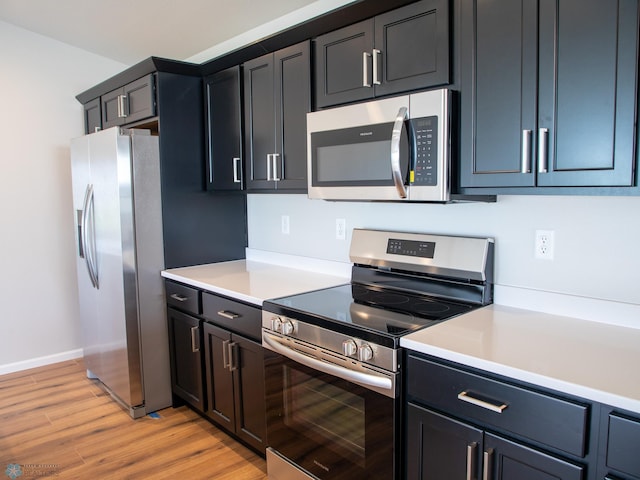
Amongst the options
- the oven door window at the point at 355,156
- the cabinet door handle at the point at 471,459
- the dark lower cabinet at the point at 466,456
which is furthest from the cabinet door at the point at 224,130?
the cabinet door handle at the point at 471,459

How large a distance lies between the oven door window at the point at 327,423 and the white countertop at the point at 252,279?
35cm

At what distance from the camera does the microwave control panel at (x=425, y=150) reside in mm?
1795

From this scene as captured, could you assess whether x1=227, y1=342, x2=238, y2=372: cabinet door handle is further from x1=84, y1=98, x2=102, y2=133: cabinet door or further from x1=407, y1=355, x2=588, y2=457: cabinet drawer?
x1=84, y1=98, x2=102, y2=133: cabinet door

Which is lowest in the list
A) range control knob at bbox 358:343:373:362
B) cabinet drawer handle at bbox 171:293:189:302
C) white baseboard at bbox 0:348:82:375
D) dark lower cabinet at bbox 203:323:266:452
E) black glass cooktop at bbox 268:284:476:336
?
white baseboard at bbox 0:348:82:375

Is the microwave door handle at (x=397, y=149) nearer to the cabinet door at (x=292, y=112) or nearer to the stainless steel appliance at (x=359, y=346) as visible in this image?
the stainless steel appliance at (x=359, y=346)

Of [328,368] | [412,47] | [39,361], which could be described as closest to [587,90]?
[412,47]

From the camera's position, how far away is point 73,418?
300 cm

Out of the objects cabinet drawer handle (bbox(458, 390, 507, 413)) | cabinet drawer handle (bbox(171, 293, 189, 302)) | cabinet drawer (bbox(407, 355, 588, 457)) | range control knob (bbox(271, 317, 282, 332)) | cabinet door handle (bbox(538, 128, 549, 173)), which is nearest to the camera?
cabinet drawer (bbox(407, 355, 588, 457))

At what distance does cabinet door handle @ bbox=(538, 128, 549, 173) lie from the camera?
1.55 meters

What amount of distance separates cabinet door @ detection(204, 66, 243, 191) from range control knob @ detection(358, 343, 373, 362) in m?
1.47

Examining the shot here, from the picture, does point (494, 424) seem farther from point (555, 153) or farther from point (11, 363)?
point (11, 363)

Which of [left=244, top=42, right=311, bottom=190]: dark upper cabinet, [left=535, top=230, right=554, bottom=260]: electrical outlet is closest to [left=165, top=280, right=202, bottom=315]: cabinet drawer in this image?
[left=244, top=42, right=311, bottom=190]: dark upper cabinet

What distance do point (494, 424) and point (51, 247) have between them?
142 inches

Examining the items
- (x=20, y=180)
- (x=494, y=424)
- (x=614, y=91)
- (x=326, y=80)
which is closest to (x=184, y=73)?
(x=326, y=80)
